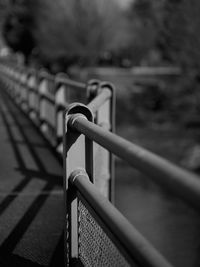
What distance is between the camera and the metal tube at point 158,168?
1655 mm

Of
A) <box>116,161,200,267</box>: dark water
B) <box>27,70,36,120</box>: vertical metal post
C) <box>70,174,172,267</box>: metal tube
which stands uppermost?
<box>70,174,172,267</box>: metal tube

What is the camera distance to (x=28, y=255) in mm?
3631

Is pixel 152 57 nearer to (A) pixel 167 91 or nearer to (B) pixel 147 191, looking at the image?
(A) pixel 167 91

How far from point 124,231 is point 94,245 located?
688 mm

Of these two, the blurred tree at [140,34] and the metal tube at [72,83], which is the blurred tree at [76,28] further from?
the metal tube at [72,83]

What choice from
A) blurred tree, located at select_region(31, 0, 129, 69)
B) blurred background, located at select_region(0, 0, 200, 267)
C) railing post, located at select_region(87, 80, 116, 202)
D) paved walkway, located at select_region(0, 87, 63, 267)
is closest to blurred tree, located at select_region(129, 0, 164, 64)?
blurred background, located at select_region(0, 0, 200, 267)

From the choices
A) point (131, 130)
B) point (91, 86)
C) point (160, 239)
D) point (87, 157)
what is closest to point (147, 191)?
point (160, 239)

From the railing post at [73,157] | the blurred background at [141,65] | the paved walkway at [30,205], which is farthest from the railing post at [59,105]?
the blurred background at [141,65]

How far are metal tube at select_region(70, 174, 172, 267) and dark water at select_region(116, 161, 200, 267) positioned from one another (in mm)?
26046

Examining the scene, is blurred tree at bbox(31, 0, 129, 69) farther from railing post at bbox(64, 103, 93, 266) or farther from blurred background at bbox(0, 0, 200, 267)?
railing post at bbox(64, 103, 93, 266)

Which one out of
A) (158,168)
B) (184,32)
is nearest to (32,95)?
(158,168)

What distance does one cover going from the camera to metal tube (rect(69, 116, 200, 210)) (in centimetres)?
166

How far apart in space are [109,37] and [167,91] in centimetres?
2042

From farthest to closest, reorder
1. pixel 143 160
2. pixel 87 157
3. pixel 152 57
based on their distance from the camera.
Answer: pixel 152 57, pixel 87 157, pixel 143 160
